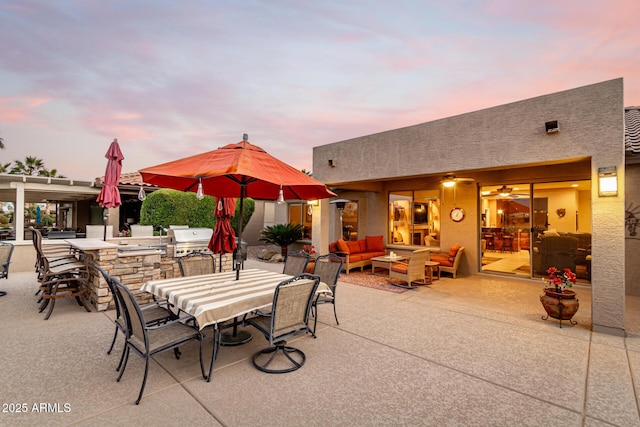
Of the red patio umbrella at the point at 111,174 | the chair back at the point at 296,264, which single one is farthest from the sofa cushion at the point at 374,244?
the red patio umbrella at the point at 111,174

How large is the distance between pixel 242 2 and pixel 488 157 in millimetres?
6911

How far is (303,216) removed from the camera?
1521cm

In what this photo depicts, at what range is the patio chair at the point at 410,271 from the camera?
7.13 m

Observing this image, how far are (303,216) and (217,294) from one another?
11922mm

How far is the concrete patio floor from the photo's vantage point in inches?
94.3

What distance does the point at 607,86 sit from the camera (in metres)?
4.57

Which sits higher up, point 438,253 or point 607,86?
point 607,86

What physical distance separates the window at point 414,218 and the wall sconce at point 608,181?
5.51 metres

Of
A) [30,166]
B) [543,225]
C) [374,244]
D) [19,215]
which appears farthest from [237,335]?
[30,166]

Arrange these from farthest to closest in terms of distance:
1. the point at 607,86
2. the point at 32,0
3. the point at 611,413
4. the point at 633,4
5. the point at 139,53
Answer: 1. the point at 139,53
2. the point at 32,0
3. the point at 633,4
4. the point at 607,86
5. the point at 611,413

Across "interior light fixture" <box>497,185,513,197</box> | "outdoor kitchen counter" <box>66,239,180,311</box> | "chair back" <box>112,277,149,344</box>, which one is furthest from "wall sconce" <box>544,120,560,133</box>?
"outdoor kitchen counter" <box>66,239,180,311</box>

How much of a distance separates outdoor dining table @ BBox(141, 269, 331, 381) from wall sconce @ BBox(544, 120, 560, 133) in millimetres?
4801

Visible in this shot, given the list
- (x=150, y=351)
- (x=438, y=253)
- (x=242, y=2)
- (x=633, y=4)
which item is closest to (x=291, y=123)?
(x=242, y=2)

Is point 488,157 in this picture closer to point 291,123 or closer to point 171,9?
point 171,9
